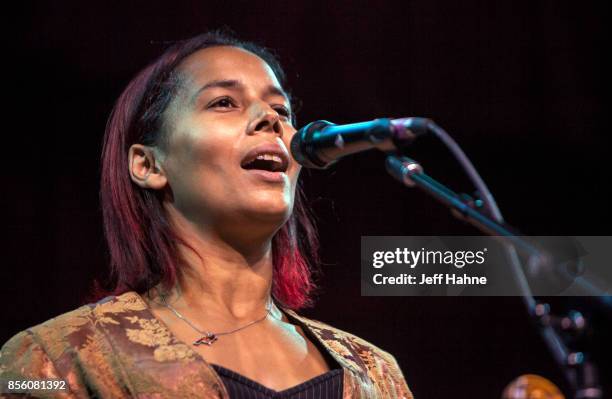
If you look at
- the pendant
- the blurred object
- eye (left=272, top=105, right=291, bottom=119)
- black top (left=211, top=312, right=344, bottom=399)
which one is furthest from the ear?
the blurred object

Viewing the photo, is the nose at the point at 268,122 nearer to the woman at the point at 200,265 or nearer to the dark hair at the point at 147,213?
the woman at the point at 200,265

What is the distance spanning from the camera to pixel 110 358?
5.72 feet

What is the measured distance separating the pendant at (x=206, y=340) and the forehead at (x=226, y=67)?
690 millimetres

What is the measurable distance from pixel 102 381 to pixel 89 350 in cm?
8

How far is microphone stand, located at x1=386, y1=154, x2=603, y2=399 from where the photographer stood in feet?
3.67

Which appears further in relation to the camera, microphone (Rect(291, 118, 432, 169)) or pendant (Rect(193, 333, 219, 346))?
pendant (Rect(193, 333, 219, 346))

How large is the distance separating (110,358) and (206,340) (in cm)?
24

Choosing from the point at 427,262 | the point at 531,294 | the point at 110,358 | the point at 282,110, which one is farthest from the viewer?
the point at 427,262

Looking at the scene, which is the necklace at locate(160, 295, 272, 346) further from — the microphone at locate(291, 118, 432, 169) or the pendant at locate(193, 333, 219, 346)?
the microphone at locate(291, 118, 432, 169)

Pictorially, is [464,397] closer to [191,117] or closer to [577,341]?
[191,117]

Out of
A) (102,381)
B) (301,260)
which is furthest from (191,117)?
(102,381)

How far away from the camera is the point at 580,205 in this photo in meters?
3.16

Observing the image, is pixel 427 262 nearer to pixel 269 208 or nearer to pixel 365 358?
pixel 365 358

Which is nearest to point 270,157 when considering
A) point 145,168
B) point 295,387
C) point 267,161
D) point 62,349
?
point 267,161
